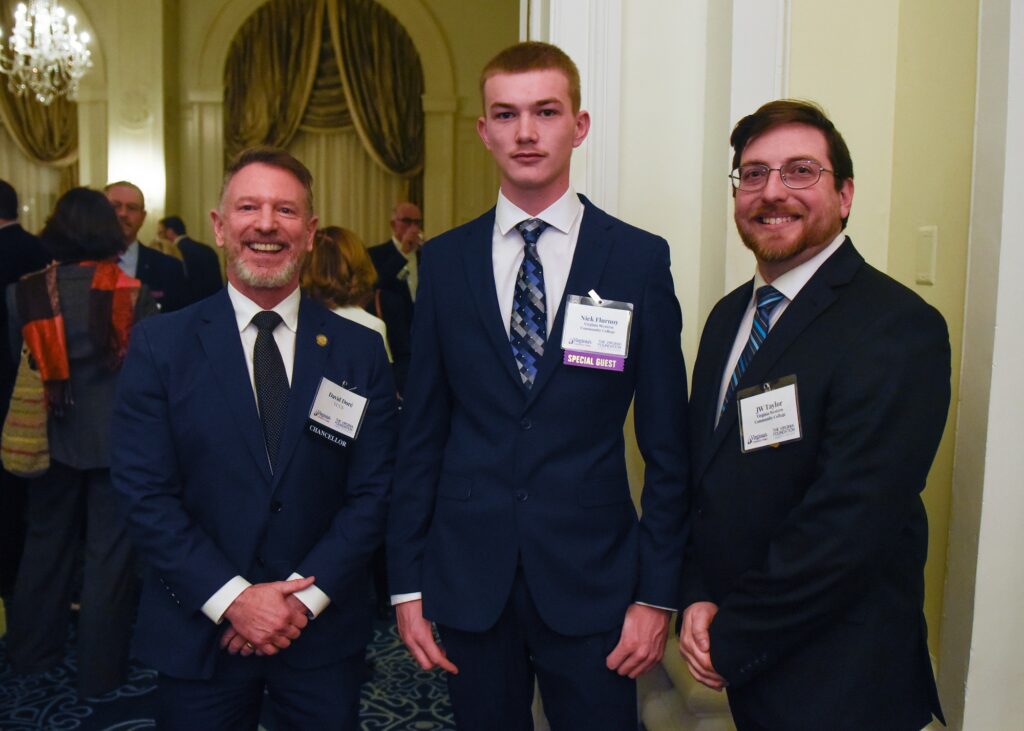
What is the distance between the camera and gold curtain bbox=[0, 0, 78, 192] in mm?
8820

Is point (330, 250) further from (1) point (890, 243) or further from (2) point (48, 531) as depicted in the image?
(1) point (890, 243)

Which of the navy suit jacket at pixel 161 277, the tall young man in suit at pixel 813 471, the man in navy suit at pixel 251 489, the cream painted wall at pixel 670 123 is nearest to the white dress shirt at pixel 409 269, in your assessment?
the navy suit jacket at pixel 161 277

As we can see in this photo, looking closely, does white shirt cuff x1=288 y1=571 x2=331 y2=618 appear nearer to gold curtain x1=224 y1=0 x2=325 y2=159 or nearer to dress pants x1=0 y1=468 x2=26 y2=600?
dress pants x1=0 y1=468 x2=26 y2=600

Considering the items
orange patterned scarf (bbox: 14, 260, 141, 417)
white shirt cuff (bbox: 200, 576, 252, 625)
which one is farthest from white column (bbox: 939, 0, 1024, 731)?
orange patterned scarf (bbox: 14, 260, 141, 417)

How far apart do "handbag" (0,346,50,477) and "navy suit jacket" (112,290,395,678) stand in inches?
54.3

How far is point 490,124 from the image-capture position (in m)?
1.62

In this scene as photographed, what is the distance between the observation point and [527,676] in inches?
65.3

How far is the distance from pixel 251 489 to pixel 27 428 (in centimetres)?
161

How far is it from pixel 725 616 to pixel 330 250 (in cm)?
208

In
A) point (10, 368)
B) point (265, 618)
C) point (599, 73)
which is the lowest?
point (265, 618)

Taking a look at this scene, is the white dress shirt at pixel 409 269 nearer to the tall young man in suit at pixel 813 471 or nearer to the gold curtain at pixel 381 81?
the tall young man in suit at pixel 813 471

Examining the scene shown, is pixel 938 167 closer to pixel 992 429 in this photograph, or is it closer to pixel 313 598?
pixel 992 429

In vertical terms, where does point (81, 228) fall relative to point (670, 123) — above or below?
below

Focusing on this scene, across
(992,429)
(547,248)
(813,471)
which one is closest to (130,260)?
(547,248)
